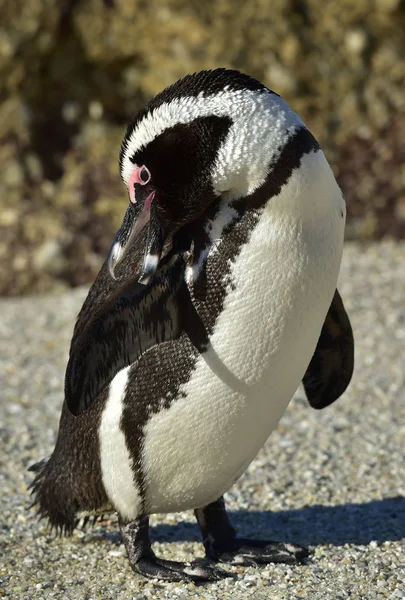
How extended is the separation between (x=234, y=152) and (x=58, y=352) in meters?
3.06

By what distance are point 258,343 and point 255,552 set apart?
0.65 meters

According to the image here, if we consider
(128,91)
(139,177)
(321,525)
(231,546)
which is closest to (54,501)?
(231,546)

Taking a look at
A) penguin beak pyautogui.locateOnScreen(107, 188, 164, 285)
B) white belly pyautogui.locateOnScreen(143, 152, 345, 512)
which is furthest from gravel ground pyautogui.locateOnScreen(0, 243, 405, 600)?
penguin beak pyautogui.locateOnScreen(107, 188, 164, 285)

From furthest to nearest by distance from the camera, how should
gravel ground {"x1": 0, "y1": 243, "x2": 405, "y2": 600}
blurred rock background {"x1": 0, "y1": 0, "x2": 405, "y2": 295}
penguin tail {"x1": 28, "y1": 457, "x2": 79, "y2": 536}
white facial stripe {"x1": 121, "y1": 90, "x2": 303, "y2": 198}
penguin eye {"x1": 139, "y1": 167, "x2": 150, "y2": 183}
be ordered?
1. blurred rock background {"x1": 0, "y1": 0, "x2": 405, "y2": 295}
2. penguin tail {"x1": 28, "y1": 457, "x2": 79, "y2": 536}
3. gravel ground {"x1": 0, "y1": 243, "x2": 405, "y2": 600}
4. penguin eye {"x1": 139, "y1": 167, "x2": 150, "y2": 183}
5. white facial stripe {"x1": 121, "y1": 90, "x2": 303, "y2": 198}

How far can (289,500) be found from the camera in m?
3.19

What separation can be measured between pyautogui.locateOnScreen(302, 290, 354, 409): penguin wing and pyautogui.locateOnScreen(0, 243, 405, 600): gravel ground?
16.1 inches

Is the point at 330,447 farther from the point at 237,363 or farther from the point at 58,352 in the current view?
the point at 58,352

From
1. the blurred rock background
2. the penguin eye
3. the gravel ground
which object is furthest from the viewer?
the blurred rock background

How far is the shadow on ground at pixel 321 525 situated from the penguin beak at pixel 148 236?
97cm

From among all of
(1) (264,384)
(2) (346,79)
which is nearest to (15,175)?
(2) (346,79)

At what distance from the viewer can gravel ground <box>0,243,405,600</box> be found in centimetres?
252

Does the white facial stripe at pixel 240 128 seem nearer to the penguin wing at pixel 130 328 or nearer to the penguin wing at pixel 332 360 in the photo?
the penguin wing at pixel 130 328

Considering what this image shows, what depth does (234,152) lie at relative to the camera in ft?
7.30

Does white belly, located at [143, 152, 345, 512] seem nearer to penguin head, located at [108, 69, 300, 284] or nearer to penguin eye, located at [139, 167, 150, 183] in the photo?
penguin head, located at [108, 69, 300, 284]
